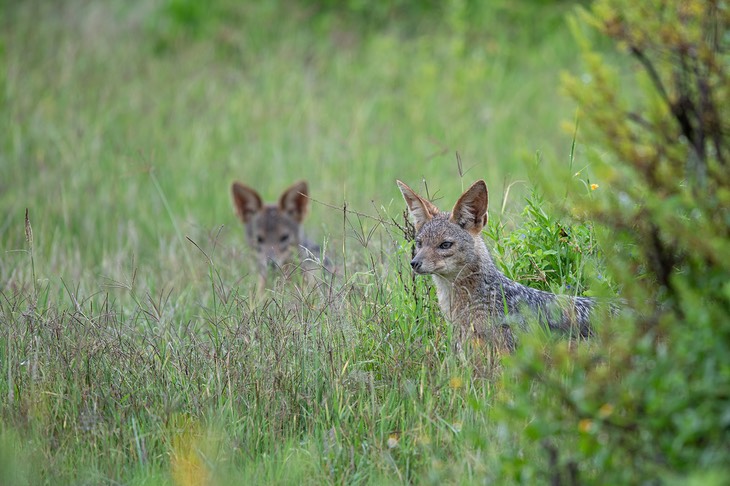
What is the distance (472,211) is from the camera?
6.41 meters

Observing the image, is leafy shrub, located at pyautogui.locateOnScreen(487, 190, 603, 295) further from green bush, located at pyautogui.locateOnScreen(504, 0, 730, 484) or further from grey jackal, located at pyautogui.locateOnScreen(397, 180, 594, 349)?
green bush, located at pyautogui.locateOnScreen(504, 0, 730, 484)

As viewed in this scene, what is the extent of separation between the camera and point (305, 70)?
1473 cm

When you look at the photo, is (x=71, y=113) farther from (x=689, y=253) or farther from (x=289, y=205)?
(x=689, y=253)

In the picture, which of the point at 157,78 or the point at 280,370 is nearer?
the point at 280,370

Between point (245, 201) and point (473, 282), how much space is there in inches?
172

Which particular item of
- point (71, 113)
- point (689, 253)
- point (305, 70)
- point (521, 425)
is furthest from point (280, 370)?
point (305, 70)

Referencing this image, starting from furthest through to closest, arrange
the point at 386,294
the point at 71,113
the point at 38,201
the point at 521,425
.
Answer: the point at 71,113 < the point at 38,201 < the point at 386,294 < the point at 521,425

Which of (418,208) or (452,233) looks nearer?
(452,233)

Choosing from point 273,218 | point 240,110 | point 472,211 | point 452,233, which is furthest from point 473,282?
point 240,110

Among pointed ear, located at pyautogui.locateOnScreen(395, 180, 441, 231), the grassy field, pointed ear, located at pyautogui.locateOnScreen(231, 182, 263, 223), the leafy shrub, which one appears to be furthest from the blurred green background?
the leafy shrub

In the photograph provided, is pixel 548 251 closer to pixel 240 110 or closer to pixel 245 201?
pixel 245 201

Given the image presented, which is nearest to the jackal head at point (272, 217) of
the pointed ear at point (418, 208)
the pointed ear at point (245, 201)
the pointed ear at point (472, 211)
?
the pointed ear at point (245, 201)

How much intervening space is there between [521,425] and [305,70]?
10813 millimetres

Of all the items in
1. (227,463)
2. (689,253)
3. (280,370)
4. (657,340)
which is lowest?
(227,463)
